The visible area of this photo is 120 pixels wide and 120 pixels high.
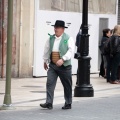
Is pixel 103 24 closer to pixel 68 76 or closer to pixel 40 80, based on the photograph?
pixel 40 80

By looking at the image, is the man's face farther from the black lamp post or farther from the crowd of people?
the crowd of people

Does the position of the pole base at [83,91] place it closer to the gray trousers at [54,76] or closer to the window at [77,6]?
the gray trousers at [54,76]

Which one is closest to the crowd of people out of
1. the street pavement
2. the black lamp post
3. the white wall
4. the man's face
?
the street pavement

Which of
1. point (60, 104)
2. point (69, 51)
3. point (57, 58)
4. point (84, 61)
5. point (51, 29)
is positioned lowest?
point (60, 104)

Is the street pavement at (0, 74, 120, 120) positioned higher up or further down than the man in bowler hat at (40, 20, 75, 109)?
further down

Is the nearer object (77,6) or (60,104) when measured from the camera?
(60,104)

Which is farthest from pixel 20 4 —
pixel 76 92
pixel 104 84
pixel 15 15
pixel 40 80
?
pixel 76 92

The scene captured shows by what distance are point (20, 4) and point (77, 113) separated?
8.68 meters

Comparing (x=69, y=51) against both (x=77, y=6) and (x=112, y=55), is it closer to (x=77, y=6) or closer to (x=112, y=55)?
(x=112, y=55)

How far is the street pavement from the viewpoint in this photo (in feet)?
34.9

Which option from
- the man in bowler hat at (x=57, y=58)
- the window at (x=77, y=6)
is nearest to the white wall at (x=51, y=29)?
the window at (x=77, y=6)

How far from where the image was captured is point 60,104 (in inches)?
491

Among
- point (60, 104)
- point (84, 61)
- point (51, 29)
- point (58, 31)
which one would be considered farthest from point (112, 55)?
point (58, 31)

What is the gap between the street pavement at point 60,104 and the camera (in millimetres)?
10630
